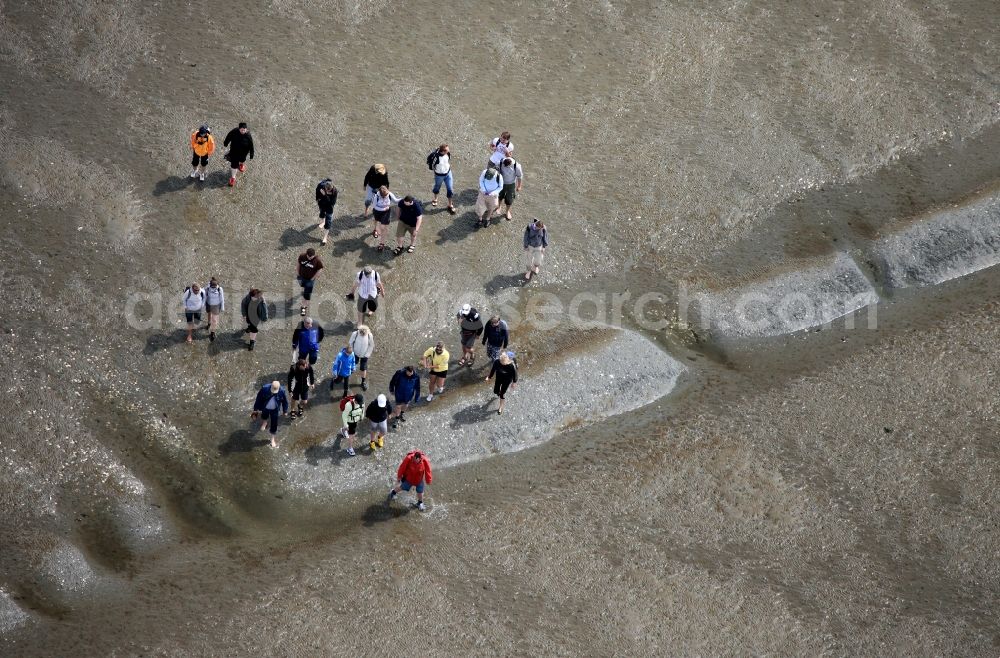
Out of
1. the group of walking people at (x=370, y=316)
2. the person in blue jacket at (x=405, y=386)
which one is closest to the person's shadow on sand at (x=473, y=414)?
the group of walking people at (x=370, y=316)

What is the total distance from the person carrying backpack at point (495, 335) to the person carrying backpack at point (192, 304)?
609 centimetres

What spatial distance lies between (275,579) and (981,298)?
1859cm

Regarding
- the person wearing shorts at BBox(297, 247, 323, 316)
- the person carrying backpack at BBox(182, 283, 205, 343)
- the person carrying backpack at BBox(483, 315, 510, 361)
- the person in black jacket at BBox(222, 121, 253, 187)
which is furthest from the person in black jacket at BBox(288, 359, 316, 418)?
the person in black jacket at BBox(222, 121, 253, 187)

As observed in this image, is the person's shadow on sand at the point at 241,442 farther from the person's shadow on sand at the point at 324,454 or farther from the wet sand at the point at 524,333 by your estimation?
the person's shadow on sand at the point at 324,454

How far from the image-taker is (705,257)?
28.0m

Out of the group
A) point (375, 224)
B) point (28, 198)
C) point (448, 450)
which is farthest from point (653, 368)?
point (28, 198)

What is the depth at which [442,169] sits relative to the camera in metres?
26.7

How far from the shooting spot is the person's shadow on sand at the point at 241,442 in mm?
22781

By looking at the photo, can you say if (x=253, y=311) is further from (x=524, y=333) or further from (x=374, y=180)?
(x=524, y=333)

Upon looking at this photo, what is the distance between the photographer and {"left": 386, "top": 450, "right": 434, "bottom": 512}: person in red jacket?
2150 centimetres

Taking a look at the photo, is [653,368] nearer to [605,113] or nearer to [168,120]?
[605,113]

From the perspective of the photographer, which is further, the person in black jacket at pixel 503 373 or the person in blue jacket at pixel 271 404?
the person in black jacket at pixel 503 373

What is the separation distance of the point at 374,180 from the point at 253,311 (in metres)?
4.48

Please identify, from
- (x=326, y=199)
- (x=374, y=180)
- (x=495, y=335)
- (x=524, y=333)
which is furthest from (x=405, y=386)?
(x=374, y=180)
